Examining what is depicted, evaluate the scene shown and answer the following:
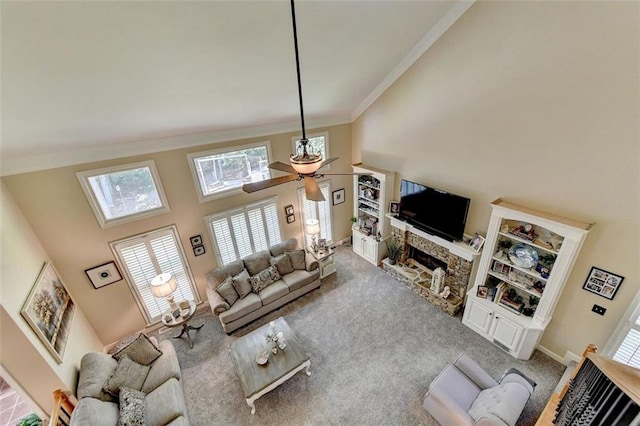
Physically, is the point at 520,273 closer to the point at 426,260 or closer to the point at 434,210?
the point at 434,210

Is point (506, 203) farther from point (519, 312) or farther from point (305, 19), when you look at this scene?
point (305, 19)

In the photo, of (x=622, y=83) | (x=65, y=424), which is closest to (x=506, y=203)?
(x=622, y=83)

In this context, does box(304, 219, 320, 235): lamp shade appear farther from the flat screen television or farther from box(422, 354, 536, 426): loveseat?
box(422, 354, 536, 426): loveseat

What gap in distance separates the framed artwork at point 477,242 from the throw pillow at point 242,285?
4179mm

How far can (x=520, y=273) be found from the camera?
13.6 feet

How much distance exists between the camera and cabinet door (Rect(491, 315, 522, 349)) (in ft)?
13.3

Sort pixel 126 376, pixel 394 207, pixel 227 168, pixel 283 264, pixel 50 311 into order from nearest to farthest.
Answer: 1. pixel 50 311
2. pixel 126 376
3. pixel 227 168
4. pixel 283 264
5. pixel 394 207

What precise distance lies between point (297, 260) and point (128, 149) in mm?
3598

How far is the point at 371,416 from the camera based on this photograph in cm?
357

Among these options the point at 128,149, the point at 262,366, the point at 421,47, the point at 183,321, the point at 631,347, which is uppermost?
the point at 421,47

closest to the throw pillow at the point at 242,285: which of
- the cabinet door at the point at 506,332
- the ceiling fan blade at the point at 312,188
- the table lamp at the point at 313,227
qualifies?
the table lamp at the point at 313,227

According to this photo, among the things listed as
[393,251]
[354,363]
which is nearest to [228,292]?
[354,363]

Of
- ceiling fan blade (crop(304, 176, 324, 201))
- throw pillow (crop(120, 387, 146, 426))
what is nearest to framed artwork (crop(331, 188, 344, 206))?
ceiling fan blade (crop(304, 176, 324, 201))

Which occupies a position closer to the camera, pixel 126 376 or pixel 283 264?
pixel 126 376
